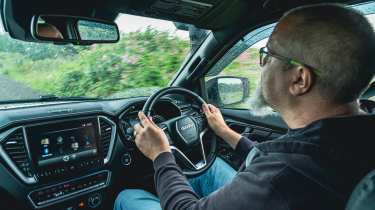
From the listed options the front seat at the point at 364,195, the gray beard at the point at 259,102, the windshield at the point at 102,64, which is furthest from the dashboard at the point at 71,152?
the front seat at the point at 364,195

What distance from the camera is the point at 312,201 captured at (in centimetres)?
128

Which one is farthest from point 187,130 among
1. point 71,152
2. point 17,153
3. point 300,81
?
point 300,81

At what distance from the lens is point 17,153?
219 centimetres

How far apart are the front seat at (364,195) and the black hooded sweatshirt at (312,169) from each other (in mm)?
42

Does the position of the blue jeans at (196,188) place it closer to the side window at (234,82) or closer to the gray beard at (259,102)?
the gray beard at (259,102)

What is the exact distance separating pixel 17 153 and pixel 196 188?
4.56 feet

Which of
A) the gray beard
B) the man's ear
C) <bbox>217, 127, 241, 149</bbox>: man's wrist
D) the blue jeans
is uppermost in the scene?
the man's ear

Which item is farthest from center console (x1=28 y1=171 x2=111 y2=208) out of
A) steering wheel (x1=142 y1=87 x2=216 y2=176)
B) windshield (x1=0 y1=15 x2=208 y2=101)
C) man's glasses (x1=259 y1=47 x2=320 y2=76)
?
man's glasses (x1=259 y1=47 x2=320 y2=76)

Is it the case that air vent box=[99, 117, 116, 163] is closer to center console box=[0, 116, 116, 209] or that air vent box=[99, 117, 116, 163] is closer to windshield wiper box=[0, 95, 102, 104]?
center console box=[0, 116, 116, 209]

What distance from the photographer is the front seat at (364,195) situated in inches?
46.5

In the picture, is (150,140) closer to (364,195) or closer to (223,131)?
(223,131)

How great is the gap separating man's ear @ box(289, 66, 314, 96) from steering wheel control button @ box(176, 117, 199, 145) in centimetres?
127

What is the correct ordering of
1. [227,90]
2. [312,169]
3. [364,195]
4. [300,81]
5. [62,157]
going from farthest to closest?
[227,90]
[62,157]
[300,81]
[312,169]
[364,195]

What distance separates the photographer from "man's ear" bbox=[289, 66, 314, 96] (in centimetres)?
151
